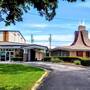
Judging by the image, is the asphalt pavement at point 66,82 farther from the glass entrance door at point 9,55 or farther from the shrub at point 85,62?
the glass entrance door at point 9,55

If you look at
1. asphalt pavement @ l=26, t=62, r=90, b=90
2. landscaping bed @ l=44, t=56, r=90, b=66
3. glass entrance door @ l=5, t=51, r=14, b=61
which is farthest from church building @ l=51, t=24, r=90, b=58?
asphalt pavement @ l=26, t=62, r=90, b=90

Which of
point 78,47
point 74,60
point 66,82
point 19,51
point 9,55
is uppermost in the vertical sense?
point 78,47

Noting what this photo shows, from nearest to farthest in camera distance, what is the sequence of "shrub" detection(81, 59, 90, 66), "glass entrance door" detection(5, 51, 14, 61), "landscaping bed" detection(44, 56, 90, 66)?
"shrub" detection(81, 59, 90, 66), "landscaping bed" detection(44, 56, 90, 66), "glass entrance door" detection(5, 51, 14, 61)

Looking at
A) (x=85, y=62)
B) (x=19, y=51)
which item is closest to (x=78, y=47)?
(x=19, y=51)

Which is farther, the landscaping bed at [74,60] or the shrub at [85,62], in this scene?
the landscaping bed at [74,60]

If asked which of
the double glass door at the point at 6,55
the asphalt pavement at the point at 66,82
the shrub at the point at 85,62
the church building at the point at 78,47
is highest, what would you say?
the church building at the point at 78,47

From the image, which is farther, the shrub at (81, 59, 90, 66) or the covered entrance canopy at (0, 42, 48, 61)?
the covered entrance canopy at (0, 42, 48, 61)

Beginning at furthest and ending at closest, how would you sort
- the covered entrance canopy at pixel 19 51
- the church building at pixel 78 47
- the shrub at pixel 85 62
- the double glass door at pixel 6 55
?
the church building at pixel 78 47
the double glass door at pixel 6 55
the covered entrance canopy at pixel 19 51
the shrub at pixel 85 62

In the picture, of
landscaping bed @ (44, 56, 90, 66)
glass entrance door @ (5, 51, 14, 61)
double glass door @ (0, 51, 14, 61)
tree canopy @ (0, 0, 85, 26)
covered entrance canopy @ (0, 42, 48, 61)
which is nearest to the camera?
tree canopy @ (0, 0, 85, 26)

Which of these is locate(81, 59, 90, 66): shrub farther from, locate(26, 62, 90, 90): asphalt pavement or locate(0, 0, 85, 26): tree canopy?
locate(0, 0, 85, 26): tree canopy

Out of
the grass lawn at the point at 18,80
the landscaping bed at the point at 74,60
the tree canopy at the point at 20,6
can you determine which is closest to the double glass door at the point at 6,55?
the landscaping bed at the point at 74,60

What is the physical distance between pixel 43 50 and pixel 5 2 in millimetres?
66440

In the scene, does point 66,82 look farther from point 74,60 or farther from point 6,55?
point 6,55

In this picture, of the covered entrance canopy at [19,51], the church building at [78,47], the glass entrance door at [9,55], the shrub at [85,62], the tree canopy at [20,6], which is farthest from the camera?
the church building at [78,47]
